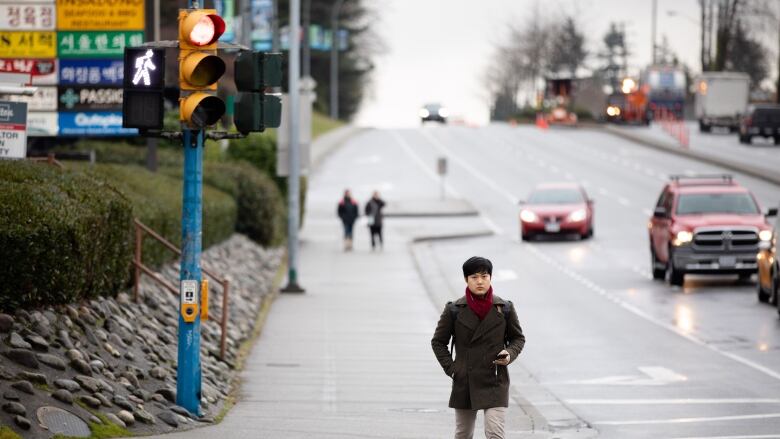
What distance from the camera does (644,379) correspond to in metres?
19.9

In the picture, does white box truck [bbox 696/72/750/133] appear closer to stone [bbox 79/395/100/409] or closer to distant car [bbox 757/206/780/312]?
distant car [bbox 757/206/780/312]

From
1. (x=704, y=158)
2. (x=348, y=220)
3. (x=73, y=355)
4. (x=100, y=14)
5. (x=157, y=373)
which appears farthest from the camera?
(x=704, y=158)

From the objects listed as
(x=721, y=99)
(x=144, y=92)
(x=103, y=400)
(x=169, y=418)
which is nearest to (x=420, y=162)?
(x=721, y=99)

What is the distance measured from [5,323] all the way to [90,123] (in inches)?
550

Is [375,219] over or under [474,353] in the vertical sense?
under

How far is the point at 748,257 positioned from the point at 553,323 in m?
6.40

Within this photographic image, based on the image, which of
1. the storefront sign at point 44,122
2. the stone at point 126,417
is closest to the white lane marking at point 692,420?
the stone at point 126,417

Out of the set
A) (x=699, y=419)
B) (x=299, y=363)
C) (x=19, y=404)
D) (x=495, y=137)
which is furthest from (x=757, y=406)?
(x=495, y=137)

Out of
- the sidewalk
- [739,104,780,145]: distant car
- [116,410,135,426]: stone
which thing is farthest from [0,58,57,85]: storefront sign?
[739,104,780,145]: distant car

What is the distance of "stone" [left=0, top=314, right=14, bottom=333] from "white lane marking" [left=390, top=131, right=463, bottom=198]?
171 ft

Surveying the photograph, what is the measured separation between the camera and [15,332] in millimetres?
14336

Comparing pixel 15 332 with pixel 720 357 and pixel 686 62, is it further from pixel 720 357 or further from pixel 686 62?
pixel 686 62

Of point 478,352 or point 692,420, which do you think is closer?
point 478,352

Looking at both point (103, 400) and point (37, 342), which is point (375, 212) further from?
point (103, 400)
